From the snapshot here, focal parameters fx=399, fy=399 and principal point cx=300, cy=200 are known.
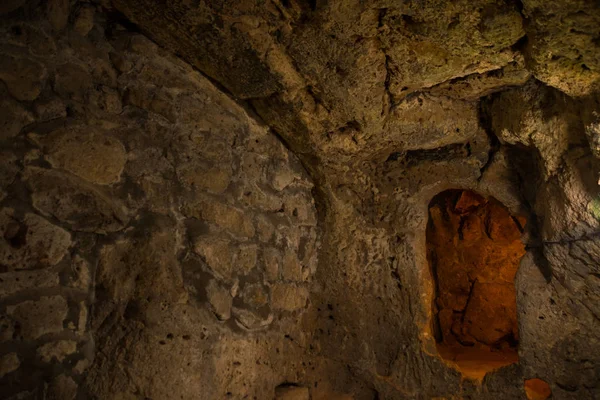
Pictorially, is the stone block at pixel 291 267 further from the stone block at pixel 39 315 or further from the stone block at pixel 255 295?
the stone block at pixel 39 315

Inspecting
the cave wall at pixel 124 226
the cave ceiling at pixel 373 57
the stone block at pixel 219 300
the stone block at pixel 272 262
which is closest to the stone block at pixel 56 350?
the cave wall at pixel 124 226

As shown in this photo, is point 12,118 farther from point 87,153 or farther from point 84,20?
point 84,20

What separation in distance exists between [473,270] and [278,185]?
9.12 ft

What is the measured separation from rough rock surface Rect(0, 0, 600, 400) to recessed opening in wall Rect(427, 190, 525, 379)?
1983 millimetres

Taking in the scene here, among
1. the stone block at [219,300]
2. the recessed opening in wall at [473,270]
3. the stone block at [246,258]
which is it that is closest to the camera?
the stone block at [219,300]

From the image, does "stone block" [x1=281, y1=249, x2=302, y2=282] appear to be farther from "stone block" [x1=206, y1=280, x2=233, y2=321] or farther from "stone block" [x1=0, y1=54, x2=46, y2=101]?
"stone block" [x1=0, y1=54, x2=46, y2=101]

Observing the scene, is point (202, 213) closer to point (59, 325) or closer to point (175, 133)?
point (175, 133)

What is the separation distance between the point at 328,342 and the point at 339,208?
28.6 inches

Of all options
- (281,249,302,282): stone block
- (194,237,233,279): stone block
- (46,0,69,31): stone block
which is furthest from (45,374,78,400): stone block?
(46,0,69,31): stone block

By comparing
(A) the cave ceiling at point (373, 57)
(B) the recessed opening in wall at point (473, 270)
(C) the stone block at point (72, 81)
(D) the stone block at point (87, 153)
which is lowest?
(B) the recessed opening in wall at point (473, 270)

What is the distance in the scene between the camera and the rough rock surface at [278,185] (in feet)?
4.33

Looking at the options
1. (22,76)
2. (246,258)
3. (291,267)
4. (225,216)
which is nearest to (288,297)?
(291,267)

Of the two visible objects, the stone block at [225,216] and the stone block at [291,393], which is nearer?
the stone block at [225,216]

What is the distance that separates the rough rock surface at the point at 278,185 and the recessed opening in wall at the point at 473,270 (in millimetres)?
1983
